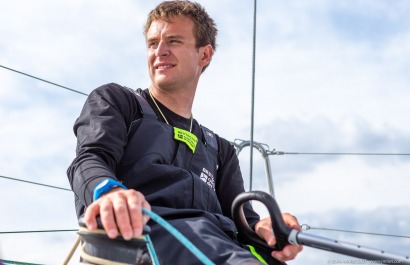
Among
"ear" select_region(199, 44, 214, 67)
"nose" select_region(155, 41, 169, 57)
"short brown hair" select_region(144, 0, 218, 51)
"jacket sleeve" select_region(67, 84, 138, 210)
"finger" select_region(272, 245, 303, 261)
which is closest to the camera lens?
"jacket sleeve" select_region(67, 84, 138, 210)

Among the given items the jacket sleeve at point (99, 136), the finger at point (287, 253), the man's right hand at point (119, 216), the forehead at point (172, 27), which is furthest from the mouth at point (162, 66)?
the man's right hand at point (119, 216)

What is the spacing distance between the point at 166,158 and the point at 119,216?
657 millimetres

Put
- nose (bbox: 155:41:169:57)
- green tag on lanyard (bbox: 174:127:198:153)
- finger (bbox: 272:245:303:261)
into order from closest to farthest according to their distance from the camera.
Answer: finger (bbox: 272:245:303:261) < green tag on lanyard (bbox: 174:127:198:153) < nose (bbox: 155:41:169:57)

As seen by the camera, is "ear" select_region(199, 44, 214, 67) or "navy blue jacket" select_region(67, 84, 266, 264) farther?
"ear" select_region(199, 44, 214, 67)

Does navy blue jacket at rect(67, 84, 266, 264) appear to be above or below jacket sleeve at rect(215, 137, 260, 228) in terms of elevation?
above

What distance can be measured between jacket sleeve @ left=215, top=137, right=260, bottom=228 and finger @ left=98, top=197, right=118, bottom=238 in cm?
101

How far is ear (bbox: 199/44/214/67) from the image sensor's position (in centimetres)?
249

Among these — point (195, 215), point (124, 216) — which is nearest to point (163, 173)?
point (195, 215)

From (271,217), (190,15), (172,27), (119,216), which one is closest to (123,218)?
(119,216)

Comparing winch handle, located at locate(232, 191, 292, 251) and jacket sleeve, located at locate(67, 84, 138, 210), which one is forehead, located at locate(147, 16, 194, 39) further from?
winch handle, located at locate(232, 191, 292, 251)


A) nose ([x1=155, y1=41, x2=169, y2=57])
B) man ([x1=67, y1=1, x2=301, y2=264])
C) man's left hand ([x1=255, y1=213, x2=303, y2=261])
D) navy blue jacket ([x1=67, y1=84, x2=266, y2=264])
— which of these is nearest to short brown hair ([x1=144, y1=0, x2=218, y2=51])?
man ([x1=67, y1=1, x2=301, y2=264])

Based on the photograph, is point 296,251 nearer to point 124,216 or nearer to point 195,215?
point 195,215

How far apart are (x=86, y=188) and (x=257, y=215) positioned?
2.62 feet

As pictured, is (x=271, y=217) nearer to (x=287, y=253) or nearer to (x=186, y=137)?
(x=287, y=253)
